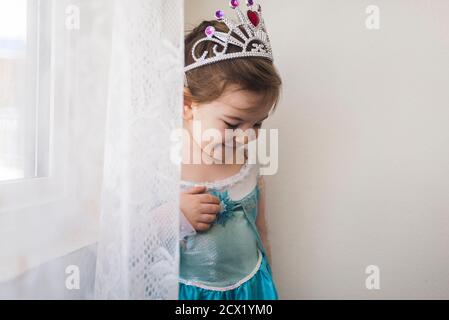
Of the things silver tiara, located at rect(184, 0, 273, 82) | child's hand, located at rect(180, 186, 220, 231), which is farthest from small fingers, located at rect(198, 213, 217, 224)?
silver tiara, located at rect(184, 0, 273, 82)

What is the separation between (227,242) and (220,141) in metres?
0.20

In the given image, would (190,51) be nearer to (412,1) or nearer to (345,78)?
(345,78)

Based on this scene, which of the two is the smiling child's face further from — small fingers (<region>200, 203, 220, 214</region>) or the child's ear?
small fingers (<region>200, 203, 220, 214</region>)

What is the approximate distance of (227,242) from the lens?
2.48 ft

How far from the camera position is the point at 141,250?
21.1 inches

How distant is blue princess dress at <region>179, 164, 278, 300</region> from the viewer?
73 centimetres

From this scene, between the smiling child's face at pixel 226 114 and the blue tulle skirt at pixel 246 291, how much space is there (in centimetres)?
27

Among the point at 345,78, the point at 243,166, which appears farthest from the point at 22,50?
the point at 345,78

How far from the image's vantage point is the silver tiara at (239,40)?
2.31 feet

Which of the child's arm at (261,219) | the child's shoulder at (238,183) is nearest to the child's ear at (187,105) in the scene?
the child's shoulder at (238,183)

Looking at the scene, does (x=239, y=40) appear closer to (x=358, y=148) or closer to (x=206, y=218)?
(x=206, y=218)

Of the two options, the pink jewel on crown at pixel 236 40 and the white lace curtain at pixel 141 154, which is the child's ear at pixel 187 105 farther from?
the white lace curtain at pixel 141 154

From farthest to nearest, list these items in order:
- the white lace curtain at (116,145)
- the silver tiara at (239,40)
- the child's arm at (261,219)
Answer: the child's arm at (261,219) → the silver tiara at (239,40) → the white lace curtain at (116,145)

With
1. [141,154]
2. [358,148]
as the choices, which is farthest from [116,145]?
[358,148]
